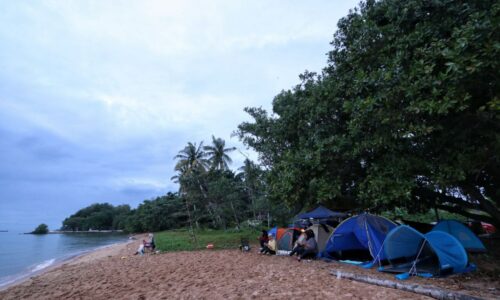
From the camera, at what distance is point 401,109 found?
6305 mm

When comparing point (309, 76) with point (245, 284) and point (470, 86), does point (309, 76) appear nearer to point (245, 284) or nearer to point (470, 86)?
point (470, 86)

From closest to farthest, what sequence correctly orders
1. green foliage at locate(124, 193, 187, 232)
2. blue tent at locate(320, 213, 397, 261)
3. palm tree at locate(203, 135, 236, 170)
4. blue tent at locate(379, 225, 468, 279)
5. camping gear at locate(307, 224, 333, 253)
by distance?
blue tent at locate(379, 225, 468, 279)
blue tent at locate(320, 213, 397, 261)
camping gear at locate(307, 224, 333, 253)
palm tree at locate(203, 135, 236, 170)
green foliage at locate(124, 193, 187, 232)

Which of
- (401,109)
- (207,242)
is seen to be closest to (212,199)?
(207,242)

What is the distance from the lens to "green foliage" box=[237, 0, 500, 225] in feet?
17.7

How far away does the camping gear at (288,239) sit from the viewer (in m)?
11.4

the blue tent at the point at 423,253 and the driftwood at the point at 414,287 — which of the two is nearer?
the driftwood at the point at 414,287

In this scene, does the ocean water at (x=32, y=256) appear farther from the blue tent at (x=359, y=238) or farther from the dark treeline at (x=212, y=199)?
the blue tent at (x=359, y=238)

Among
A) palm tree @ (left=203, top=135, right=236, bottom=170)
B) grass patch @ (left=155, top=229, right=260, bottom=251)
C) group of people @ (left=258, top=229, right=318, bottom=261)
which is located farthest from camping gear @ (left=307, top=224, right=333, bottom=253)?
palm tree @ (left=203, top=135, right=236, bottom=170)

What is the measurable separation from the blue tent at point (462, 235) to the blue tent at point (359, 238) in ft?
6.90

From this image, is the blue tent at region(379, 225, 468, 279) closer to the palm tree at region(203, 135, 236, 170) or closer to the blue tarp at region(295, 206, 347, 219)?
the blue tarp at region(295, 206, 347, 219)

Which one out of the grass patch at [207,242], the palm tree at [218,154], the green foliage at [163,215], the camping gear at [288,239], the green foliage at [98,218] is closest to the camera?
the camping gear at [288,239]

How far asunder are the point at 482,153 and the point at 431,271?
291cm

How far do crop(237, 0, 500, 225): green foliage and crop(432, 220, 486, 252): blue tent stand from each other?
3.58 ft

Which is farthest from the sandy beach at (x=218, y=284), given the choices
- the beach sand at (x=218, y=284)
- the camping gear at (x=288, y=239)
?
the camping gear at (x=288, y=239)
